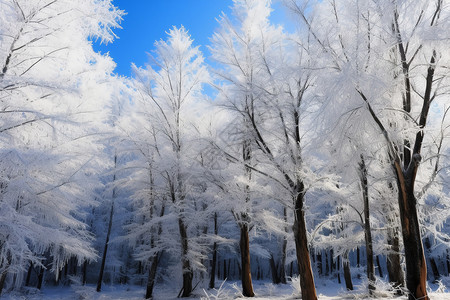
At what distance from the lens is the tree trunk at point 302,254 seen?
745 cm

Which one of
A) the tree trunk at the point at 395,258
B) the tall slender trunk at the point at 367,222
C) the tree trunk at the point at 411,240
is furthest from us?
the tree trunk at the point at 395,258

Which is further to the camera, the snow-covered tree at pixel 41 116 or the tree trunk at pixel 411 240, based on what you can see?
the tree trunk at pixel 411 240

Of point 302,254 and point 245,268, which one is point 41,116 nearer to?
point 302,254

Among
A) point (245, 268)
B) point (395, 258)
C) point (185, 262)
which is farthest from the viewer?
point (185, 262)

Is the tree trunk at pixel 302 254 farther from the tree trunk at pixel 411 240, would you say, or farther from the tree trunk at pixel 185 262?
the tree trunk at pixel 185 262

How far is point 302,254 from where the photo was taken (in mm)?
7551

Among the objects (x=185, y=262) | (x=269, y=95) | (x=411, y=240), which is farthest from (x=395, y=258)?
(x=185, y=262)

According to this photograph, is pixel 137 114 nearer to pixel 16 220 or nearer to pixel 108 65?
pixel 108 65

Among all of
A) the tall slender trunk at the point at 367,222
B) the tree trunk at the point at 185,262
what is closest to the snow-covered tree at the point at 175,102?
the tree trunk at the point at 185,262

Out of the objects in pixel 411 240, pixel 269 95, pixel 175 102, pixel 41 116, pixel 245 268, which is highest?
pixel 175 102

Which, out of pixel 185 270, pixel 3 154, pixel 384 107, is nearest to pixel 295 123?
pixel 384 107

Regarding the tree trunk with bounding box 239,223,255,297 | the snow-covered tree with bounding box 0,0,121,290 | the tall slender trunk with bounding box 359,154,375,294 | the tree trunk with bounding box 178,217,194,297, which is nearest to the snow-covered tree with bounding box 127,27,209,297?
the tree trunk with bounding box 178,217,194,297

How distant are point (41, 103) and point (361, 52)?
24.6 feet

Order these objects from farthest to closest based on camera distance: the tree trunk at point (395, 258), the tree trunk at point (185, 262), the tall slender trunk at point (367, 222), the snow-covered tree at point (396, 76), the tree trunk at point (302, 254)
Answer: the tree trunk at point (185, 262)
the tree trunk at point (395, 258)
the tall slender trunk at point (367, 222)
the tree trunk at point (302, 254)
the snow-covered tree at point (396, 76)
